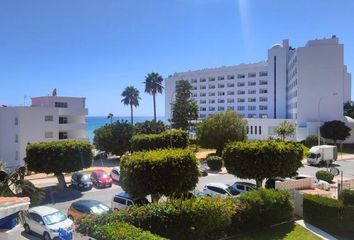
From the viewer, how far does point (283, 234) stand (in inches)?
851

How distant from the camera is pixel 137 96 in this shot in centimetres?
9562

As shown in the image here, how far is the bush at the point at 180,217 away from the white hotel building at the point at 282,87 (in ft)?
157

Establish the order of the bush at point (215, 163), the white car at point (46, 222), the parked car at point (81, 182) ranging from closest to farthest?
the white car at point (46, 222)
the parked car at point (81, 182)
the bush at point (215, 163)

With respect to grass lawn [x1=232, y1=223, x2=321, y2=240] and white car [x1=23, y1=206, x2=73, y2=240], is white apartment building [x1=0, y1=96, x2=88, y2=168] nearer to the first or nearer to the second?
white car [x1=23, y1=206, x2=73, y2=240]

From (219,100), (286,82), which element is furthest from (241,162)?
(219,100)

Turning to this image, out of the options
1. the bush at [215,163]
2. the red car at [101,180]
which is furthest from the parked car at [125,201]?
the bush at [215,163]

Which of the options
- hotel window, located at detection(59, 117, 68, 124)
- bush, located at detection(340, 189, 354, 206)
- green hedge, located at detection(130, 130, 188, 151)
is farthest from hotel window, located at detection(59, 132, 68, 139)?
bush, located at detection(340, 189, 354, 206)

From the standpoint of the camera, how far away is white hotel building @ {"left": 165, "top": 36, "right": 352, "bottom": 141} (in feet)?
271

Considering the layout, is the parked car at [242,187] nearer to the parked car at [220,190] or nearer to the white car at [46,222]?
the parked car at [220,190]

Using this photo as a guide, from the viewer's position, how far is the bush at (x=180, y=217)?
17.2 meters

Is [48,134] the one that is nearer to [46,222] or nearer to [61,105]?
[61,105]

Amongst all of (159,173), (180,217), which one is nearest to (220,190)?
(159,173)

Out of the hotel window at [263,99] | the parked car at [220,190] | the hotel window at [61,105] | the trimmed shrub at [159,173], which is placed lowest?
the parked car at [220,190]

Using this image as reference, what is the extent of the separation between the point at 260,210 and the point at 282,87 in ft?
302
